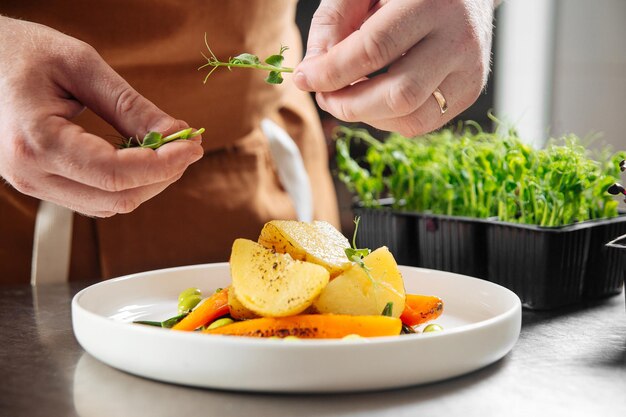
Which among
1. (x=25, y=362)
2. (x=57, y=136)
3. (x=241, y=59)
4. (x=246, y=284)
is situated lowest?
(x=25, y=362)

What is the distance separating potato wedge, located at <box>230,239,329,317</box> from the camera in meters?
0.84

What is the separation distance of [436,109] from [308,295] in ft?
1.25

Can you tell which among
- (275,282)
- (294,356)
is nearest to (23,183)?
(275,282)

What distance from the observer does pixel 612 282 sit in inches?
52.9

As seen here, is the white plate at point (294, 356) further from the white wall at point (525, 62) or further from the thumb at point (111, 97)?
the white wall at point (525, 62)

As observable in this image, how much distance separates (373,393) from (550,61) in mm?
3055

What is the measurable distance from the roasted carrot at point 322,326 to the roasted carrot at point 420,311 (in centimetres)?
14

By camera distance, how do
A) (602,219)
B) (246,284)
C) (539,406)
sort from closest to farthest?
1. (539,406)
2. (246,284)
3. (602,219)

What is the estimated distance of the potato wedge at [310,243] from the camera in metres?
0.92

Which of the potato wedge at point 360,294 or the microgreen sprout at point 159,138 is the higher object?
the microgreen sprout at point 159,138

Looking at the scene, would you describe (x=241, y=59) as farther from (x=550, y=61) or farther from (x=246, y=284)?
(x=550, y=61)

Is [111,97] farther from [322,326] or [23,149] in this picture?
[322,326]

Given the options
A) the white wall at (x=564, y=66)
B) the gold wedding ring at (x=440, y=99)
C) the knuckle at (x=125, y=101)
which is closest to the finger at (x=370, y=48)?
the gold wedding ring at (x=440, y=99)

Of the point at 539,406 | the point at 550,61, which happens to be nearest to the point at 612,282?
the point at 539,406
